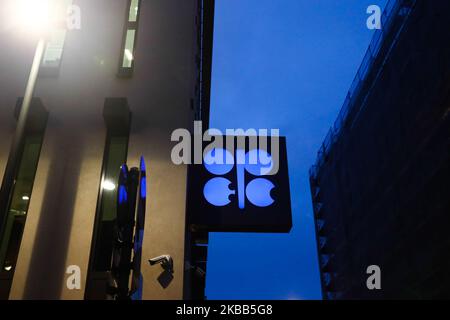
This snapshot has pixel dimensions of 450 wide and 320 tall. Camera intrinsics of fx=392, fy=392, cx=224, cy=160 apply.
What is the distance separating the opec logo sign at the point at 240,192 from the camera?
28.3 feet

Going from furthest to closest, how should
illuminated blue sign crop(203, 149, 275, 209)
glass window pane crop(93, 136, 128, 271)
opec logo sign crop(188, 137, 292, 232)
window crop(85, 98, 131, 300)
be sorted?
1. illuminated blue sign crop(203, 149, 275, 209)
2. opec logo sign crop(188, 137, 292, 232)
3. glass window pane crop(93, 136, 128, 271)
4. window crop(85, 98, 131, 300)

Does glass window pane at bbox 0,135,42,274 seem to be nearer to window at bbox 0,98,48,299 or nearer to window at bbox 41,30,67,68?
window at bbox 0,98,48,299

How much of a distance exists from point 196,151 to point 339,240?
156ft

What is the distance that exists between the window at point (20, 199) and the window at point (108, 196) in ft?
4.91

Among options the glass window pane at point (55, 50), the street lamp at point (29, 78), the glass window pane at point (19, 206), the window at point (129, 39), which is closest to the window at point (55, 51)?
the glass window pane at point (55, 50)

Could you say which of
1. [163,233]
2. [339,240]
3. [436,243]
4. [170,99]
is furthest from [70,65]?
[339,240]

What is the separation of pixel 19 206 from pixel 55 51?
14.0 ft

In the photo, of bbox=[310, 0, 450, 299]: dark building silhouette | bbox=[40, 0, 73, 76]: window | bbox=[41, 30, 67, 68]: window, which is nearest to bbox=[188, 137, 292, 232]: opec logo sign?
bbox=[40, 0, 73, 76]: window

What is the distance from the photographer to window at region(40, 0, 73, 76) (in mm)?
9758

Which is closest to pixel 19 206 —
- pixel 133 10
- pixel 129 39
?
pixel 129 39

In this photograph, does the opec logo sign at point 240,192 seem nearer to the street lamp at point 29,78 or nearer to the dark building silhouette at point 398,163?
the street lamp at point 29,78

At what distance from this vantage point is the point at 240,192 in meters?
8.98

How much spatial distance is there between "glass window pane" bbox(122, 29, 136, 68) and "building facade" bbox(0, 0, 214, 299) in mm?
34

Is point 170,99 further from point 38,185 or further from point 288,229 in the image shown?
point 288,229
